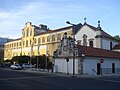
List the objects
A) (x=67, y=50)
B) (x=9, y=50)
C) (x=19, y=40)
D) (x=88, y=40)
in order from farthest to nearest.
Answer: (x=9, y=50), (x=19, y=40), (x=88, y=40), (x=67, y=50)

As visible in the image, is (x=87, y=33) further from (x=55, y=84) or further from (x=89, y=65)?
(x=55, y=84)

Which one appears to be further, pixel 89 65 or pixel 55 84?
pixel 89 65

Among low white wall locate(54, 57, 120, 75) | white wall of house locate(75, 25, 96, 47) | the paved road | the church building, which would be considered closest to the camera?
the paved road

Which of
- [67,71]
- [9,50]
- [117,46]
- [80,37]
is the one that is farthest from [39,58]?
[9,50]

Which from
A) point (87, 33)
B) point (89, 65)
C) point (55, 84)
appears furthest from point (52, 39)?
point (55, 84)

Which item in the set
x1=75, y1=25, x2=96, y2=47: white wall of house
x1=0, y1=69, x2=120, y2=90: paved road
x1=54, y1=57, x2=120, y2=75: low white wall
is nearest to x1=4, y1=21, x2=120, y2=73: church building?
x1=75, y1=25, x2=96, y2=47: white wall of house

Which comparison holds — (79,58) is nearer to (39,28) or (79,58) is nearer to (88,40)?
(88,40)

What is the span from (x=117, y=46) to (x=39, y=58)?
24.1m

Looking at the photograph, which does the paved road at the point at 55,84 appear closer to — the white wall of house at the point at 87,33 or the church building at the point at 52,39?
the church building at the point at 52,39

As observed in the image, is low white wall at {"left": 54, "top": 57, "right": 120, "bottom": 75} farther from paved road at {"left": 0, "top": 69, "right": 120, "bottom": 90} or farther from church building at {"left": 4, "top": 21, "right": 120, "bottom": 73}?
paved road at {"left": 0, "top": 69, "right": 120, "bottom": 90}

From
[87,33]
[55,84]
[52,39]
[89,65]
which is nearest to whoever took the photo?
[55,84]

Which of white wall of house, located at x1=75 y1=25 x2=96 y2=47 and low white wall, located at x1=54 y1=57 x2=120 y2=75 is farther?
white wall of house, located at x1=75 y1=25 x2=96 y2=47

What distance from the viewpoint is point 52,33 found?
294 ft

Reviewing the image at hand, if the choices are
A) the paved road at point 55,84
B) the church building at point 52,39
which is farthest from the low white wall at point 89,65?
the paved road at point 55,84
